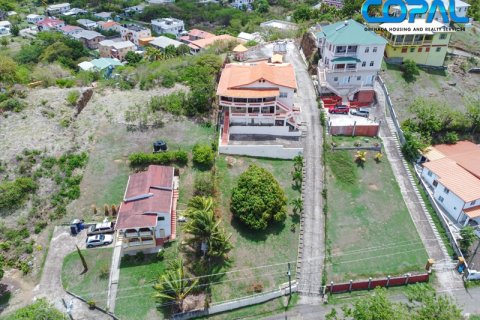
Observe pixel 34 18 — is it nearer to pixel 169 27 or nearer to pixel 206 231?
pixel 169 27

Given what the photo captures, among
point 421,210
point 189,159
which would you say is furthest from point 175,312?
point 421,210

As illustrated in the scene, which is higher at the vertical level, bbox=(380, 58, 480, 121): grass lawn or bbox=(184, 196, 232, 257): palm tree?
bbox=(380, 58, 480, 121): grass lawn

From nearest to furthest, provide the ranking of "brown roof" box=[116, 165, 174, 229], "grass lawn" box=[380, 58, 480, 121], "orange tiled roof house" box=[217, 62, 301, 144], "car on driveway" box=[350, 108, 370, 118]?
"brown roof" box=[116, 165, 174, 229], "orange tiled roof house" box=[217, 62, 301, 144], "car on driveway" box=[350, 108, 370, 118], "grass lawn" box=[380, 58, 480, 121]

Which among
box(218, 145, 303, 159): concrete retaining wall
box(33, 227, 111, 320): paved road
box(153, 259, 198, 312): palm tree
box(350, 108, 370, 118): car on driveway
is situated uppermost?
box(350, 108, 370, 118): car on driveway

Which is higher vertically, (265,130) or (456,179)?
(265,130)

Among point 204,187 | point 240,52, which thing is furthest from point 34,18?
point 204,187

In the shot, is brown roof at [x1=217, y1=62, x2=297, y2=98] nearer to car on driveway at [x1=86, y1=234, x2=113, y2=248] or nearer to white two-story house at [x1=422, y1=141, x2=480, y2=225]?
white two-story house at [x1=422, y1=141, x2=480, y2=225]

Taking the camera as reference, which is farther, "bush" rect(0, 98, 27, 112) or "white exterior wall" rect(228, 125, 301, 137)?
"bush" rect(0, 98, 27, 112)

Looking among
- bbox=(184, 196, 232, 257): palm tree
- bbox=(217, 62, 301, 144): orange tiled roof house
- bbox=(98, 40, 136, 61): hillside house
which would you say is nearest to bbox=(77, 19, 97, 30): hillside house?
bbox=(98, 40, 136, 61): hillside house
